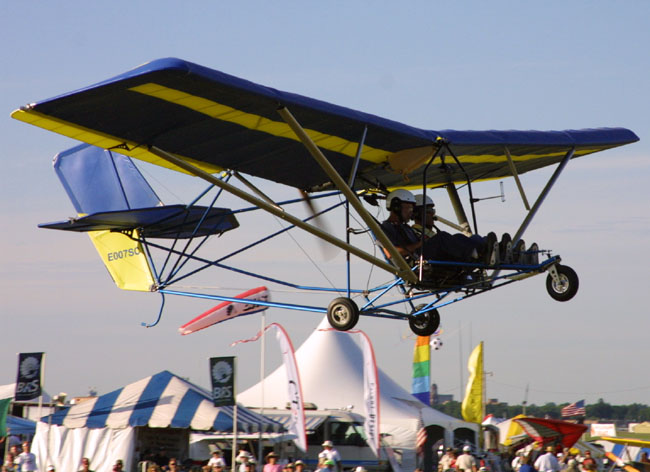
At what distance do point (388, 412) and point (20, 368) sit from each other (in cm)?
1301

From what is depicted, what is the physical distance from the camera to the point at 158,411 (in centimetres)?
2003

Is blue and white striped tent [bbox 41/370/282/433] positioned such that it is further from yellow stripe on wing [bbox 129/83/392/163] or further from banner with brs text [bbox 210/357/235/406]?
yellow stripe on wing [bbox 129/83/392/163]

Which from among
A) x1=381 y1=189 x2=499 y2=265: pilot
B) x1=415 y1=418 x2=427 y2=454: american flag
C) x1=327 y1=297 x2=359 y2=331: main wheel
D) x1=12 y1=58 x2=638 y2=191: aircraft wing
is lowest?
x1=415 y1=418 x2=427 y2=454: american flag

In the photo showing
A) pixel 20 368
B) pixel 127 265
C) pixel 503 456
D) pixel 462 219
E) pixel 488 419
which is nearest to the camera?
pixel 462 219

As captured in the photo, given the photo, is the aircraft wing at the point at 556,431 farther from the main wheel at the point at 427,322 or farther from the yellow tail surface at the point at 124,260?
the yellow tail surface at the point at 124,260

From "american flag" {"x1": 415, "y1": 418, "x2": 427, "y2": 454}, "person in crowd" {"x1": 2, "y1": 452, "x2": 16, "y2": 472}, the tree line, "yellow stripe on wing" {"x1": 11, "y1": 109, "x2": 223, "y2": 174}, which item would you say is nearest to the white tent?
"american flag" {"x1": 415, "y1": 418, "x2": 427, "y2": 454}

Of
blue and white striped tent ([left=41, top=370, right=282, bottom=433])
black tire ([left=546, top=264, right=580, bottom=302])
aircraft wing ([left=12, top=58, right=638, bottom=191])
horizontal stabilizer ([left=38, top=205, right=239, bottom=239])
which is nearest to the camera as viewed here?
aircraft wing ([left=12, top=58, right=638, bottom=191])

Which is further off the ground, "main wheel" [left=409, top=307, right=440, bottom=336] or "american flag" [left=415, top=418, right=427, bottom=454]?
"main wheel" [left=409, top=307, right=440, bottom=336]

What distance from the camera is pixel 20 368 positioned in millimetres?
19984

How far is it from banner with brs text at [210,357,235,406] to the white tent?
34.3ft

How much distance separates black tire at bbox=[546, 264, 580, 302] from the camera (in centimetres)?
1244

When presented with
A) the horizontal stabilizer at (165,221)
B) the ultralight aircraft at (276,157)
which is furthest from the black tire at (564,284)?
the horizontal stabilizer at (165,221)

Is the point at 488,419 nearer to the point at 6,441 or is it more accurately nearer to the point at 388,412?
the point at 388,412

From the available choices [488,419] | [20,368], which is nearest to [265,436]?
[20,368]
